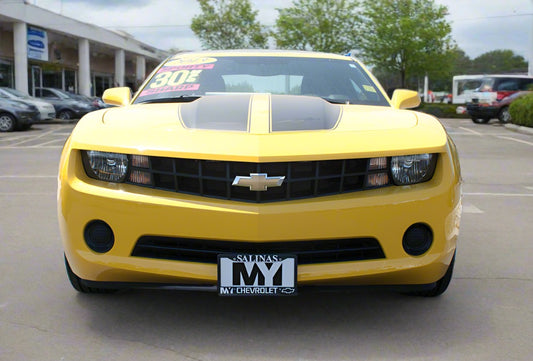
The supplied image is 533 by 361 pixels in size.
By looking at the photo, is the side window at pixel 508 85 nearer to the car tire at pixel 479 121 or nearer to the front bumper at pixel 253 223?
the car tire at pixel 479 121

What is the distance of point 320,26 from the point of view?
43625 mm

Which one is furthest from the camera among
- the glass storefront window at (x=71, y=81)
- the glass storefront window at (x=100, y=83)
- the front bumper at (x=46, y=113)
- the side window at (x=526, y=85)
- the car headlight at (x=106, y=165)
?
the glass storefront window at (x=100, y=83)

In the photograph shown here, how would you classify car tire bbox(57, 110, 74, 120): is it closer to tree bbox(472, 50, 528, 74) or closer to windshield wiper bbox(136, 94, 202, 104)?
windshield wiper bbox(136, 94, 202, 104)

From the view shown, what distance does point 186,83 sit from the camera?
4.18 meters

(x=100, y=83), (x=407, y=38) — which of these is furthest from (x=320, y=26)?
(x=100, y=83)

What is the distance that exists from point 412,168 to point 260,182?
0.72 meters

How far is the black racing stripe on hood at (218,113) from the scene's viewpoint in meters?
2.97

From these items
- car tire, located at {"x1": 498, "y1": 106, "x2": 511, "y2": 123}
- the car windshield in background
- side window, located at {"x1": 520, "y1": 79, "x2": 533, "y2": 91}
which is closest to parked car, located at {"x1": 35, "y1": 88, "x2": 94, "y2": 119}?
car tire, located at {"x1": 498, "y1": 106, "x2": 511, "y2": 123}

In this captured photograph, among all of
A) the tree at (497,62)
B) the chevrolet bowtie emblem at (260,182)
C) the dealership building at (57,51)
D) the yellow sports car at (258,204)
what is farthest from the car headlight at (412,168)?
the tree at (497,62)

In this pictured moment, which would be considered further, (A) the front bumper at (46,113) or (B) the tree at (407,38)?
(B) the tree at (407,38)

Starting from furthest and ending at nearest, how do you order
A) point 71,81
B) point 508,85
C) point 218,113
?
1. point 71,81
2. point 508,85
3. point 218,113

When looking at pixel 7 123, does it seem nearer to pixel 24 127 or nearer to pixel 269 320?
pixel 24 127

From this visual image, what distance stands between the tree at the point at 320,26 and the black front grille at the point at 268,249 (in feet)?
134

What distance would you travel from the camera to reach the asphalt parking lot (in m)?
2.79
